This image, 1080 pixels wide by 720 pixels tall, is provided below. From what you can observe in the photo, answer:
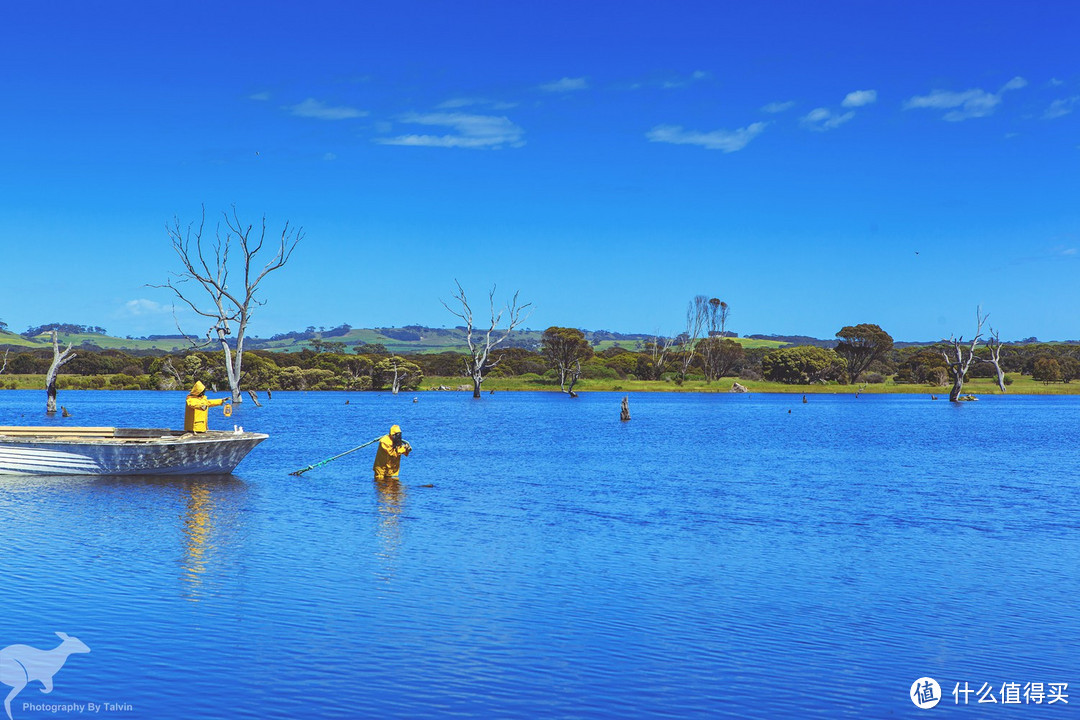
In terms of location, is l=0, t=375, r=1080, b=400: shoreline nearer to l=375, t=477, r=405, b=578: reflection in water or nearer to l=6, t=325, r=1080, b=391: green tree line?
l=6, t=325, r=1080, b=391: green tree line

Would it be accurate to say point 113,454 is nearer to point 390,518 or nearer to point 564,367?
point 390,518

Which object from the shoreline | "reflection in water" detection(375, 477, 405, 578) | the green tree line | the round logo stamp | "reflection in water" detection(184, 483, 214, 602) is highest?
the green tree line

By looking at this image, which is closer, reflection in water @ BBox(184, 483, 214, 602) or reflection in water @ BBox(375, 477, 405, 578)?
reflection in water @ BBox(184, 483, 214, 602)

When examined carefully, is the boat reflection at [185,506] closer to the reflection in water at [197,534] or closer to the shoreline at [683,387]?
the reflection in water at [197,534]

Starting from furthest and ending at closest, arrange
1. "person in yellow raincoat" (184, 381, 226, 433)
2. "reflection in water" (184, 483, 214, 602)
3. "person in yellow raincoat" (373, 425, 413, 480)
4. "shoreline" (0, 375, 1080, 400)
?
1. "shoreline" (0, 375, 1080, 400)
2. "person in yellow raincoat" (184, 381, 226, 433)
3. "person in yellow raincoat" (373, 425, 413, 480)
4. "reflection in water" (184, 483, 214, 602)

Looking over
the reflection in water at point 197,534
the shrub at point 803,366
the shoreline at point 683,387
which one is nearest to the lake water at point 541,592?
the reflection in water at point 197,534

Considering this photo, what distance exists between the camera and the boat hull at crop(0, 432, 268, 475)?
96.2 ft

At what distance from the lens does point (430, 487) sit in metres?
30.4

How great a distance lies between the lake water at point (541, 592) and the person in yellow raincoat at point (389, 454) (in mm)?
896

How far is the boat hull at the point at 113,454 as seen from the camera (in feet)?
96.2

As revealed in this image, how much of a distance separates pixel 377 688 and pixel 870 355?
14871cm

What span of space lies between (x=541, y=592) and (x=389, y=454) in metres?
15.9

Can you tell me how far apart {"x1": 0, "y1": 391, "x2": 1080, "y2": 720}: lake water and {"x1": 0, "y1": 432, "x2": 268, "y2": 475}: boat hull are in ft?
1.75

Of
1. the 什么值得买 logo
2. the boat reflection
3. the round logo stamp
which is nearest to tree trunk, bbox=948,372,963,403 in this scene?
the boat reflection
